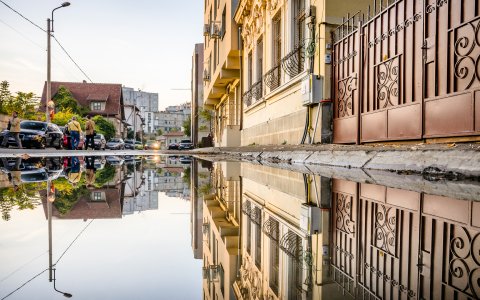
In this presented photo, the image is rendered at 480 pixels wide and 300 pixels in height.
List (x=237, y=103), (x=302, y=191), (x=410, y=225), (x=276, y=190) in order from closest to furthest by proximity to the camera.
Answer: (x=410, y=225), (x=302, y=191), (x=276, y=190), (x=237, y=103)

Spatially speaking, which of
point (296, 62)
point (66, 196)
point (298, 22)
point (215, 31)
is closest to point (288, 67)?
point (296, 62)

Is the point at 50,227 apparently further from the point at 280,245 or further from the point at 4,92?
the point at 4,92

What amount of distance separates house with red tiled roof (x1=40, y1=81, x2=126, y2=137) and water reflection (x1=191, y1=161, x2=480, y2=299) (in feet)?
194

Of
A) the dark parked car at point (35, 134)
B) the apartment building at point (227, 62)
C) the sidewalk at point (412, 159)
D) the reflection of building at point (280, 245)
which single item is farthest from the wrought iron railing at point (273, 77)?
the dark parked car at point (35, 134)

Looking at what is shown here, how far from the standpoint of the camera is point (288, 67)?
9.95m

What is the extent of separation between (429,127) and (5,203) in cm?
448

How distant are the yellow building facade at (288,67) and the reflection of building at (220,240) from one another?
15.0 feet

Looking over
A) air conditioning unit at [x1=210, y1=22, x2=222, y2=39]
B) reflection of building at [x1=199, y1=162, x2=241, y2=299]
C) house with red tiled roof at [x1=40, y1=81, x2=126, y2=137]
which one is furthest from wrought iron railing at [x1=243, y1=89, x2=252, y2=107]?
house with red tiled roof at [x1=40, y1=81, x2=126, y2=137]

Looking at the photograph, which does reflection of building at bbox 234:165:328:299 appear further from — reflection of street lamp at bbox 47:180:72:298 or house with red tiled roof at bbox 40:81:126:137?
house with red tiled roof at bbox 40:81:126:137

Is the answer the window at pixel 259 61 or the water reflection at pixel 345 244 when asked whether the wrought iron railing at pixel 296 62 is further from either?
the water reflection at pixel 345 244

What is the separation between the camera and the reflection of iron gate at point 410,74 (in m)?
4.47

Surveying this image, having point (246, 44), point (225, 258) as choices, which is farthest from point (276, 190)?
point (246, 44)

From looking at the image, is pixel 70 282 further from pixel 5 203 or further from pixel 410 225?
pixel 5 203

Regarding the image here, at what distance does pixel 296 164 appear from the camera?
6.83 metres
